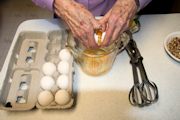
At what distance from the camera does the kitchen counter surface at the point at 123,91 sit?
58 centimetres

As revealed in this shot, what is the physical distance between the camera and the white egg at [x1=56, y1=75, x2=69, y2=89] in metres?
0.61

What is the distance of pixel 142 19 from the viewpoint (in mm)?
806

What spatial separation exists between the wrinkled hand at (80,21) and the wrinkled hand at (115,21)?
1.1 inches

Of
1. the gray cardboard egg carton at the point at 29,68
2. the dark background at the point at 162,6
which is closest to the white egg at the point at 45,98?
the gray cardboard egg carton at the point at 29,68

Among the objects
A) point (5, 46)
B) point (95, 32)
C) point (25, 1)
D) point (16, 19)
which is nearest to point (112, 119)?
Answer: point (95, 32)

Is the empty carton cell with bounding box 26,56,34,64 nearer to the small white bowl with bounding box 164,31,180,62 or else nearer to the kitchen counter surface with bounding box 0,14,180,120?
the kitchen counter surface with bounding box 0,14,180,120

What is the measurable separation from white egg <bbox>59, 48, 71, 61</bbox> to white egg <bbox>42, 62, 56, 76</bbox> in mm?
38

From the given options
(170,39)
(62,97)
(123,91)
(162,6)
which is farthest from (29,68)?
(162,6)

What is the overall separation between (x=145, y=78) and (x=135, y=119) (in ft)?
0.40

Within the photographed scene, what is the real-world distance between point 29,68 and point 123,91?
283 millimetres

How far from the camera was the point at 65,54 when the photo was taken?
0.66 m

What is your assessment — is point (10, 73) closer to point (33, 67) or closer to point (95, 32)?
point (33, 67)

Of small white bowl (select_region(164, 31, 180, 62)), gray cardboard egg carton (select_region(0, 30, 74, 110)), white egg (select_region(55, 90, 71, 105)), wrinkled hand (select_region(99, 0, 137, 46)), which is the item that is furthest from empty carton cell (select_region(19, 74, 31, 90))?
small white bowl (select_region(164, 31, 180, 62))

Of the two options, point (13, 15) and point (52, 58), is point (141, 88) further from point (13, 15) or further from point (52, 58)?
point (13, 15)
